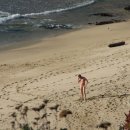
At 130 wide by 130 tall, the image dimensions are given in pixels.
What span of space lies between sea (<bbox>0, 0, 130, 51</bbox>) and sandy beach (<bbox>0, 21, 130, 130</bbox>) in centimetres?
268

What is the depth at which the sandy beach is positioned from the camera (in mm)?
16391

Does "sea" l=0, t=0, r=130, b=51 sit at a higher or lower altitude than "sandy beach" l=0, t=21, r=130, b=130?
higher

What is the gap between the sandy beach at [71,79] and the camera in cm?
1639

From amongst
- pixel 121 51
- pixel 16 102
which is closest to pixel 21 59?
pixel 121 51

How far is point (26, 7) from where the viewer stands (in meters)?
41.1

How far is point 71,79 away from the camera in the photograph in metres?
19.6

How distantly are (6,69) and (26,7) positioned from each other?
757 inches

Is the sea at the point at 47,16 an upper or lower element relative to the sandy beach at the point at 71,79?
upper

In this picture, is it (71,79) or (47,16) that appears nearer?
(71,79)

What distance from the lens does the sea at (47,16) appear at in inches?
1201

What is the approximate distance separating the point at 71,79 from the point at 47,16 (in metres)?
18.0

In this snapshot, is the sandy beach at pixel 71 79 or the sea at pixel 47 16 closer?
the sandy beach at pixel 71 79

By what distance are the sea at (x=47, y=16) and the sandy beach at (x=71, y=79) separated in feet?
8.78

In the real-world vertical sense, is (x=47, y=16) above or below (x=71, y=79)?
above
